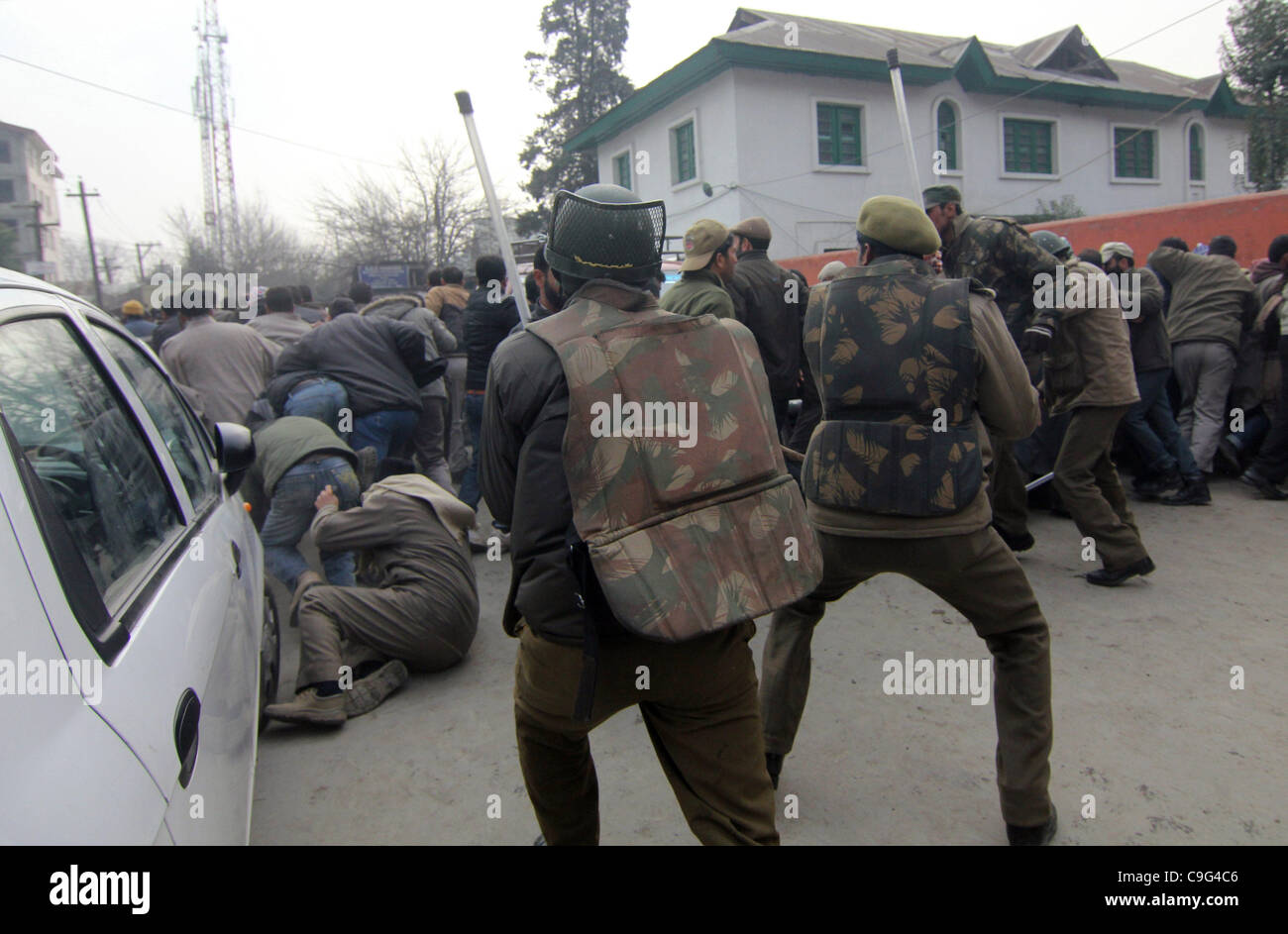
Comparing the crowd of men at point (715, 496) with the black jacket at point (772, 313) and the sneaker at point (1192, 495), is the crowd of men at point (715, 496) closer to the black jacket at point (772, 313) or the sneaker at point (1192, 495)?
the black jacket at point (772, 313)

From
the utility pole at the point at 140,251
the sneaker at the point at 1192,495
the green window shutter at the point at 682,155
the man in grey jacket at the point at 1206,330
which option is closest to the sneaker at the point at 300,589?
the sneaker at the point at 1192,495

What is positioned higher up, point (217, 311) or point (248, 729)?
point (217, 311)

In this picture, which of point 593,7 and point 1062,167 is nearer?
point 1062,167

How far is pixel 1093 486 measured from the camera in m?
4.84

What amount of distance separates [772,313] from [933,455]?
294cm

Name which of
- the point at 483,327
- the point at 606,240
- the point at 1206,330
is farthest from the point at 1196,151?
the point at 606,240

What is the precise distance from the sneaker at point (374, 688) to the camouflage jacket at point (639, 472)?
7.39 feet
